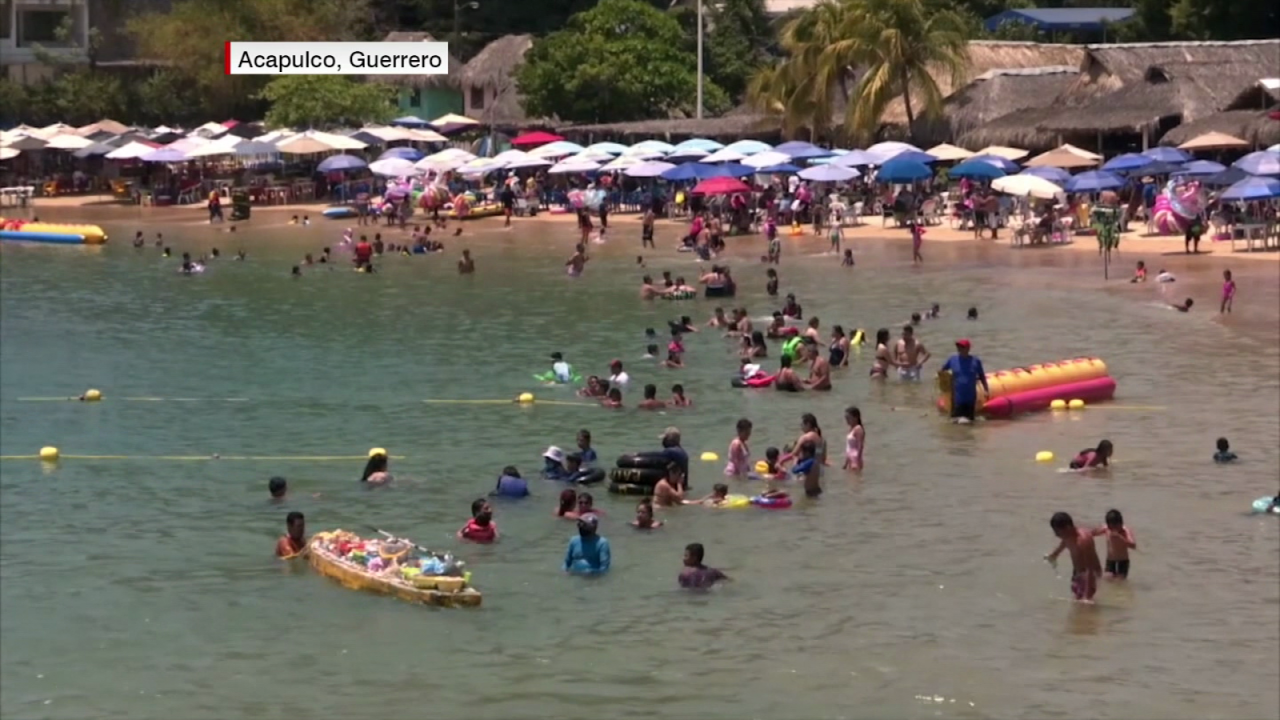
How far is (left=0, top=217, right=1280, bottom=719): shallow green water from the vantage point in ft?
49.0

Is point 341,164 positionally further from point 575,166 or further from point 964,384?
point 964,384

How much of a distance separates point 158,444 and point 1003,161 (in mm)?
26297

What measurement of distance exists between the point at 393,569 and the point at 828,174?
96.6ft

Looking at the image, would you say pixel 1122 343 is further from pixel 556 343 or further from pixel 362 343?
pixel 362 343

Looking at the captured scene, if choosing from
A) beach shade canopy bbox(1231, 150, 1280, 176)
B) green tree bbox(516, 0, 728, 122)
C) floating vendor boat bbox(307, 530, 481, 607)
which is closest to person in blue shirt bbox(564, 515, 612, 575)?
floating vendor boat bbox(307, 530, 481, 607)

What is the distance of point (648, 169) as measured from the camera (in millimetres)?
49312

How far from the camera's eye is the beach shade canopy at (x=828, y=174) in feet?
148

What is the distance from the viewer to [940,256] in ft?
133

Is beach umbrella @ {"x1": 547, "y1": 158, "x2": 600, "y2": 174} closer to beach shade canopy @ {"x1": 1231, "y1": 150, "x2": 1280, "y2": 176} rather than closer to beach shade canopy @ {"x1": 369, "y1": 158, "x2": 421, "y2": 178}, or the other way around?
beach shade canopy @ {"x1": 369, "y1": 158, "x2": 421, "y2": 178}

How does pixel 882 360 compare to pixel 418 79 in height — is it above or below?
below

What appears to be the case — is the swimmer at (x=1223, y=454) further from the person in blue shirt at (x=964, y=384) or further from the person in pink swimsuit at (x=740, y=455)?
the person in pink swimsuit at (x=740, y=455)

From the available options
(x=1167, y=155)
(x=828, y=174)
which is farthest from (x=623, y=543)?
(x=828, y=174)

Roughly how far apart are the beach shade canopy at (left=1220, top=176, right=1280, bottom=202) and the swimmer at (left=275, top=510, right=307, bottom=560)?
23.6m

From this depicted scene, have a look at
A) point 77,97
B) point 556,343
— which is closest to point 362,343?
point 556,343
